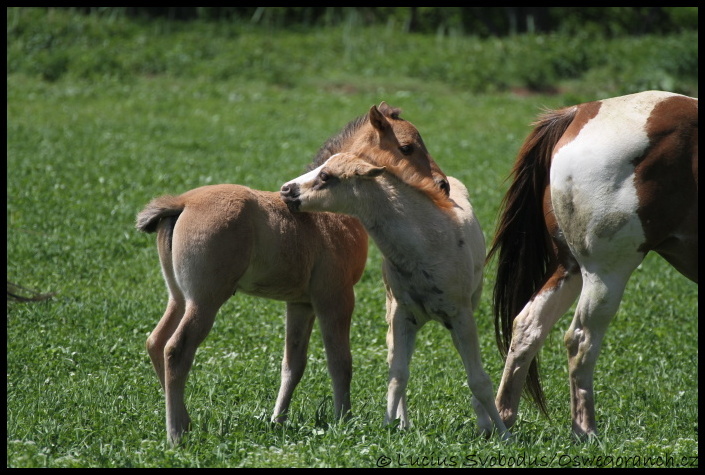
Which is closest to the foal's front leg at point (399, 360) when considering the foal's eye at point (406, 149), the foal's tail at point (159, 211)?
the foal's eye at point (406, 149)

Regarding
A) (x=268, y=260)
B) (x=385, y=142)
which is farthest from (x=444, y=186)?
(x=268, y=260)

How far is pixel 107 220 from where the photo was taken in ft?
33.1

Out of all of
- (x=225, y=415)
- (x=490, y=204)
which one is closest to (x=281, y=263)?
(x=225, y=415)

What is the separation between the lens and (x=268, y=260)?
16.6ft

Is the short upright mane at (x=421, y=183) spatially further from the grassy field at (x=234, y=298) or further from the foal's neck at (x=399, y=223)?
the grassy field at (x=234, y=298)

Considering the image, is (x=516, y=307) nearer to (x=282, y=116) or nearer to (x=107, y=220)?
(x=107, y=220)

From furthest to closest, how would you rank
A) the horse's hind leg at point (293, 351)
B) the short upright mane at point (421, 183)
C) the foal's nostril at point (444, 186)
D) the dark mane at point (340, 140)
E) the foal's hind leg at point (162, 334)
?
the dark mane at point (340, 140) < the horse's hind leg at point (293, 351) < the foal's nostril at point (444, 186) < the foal's hind leg at point (162, 334) < the short upright mane at point (421, 183)

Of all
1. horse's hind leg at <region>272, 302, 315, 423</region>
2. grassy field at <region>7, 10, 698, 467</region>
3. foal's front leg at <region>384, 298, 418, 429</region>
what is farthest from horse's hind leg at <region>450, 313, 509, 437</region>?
horse's hind leg at <region>272, 302, 315, 423</region>

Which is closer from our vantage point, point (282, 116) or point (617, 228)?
point (617, 228)

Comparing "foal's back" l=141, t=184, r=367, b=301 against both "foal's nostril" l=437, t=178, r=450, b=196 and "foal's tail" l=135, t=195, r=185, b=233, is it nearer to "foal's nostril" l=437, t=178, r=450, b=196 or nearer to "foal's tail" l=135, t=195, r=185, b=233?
"foal's tail" l=135, t=195, r=185, b=233

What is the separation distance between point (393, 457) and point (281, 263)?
139 cm

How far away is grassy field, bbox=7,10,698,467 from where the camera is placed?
4668 millimetres

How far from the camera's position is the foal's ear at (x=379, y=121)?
212 inches

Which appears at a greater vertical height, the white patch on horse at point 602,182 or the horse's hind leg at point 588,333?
the white patch on horse at point 602,182
